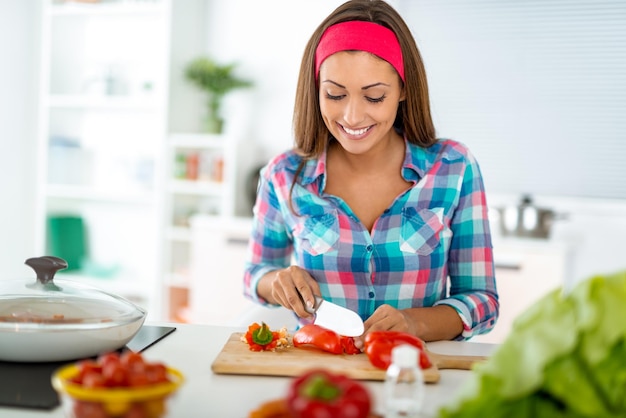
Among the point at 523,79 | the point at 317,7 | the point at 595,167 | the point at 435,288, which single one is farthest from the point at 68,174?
the point at 435,288

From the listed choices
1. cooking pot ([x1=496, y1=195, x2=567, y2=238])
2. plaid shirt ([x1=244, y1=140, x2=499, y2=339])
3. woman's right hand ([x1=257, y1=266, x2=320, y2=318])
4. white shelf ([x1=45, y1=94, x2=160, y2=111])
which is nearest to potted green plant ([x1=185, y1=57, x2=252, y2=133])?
white shelf ([x1=45, y1=94, x2=160, y2=111])

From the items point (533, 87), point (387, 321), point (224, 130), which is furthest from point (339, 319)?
point (224, 130)

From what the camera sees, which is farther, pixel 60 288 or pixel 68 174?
pixel 68 174

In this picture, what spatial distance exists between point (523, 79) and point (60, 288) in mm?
3367

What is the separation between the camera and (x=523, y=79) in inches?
162

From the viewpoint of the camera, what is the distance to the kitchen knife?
55.4 inches

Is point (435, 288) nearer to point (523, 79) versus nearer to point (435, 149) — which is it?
point (435, 149)

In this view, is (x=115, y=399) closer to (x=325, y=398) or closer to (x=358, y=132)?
(x=325, y=398)

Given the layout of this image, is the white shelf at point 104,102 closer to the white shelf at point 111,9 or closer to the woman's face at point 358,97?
the white shelf at point 111,9

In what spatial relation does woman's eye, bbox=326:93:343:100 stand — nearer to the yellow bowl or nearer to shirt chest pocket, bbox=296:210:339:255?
shirt chest pocket, bbox=296:210:339:255

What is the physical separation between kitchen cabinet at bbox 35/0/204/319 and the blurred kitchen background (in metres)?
0.01

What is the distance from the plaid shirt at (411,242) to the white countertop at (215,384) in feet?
1.02

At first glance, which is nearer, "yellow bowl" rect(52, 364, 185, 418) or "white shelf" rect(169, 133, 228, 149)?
"yellow bowl" rect(52, 364, 185, 418)

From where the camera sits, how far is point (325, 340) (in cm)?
135
